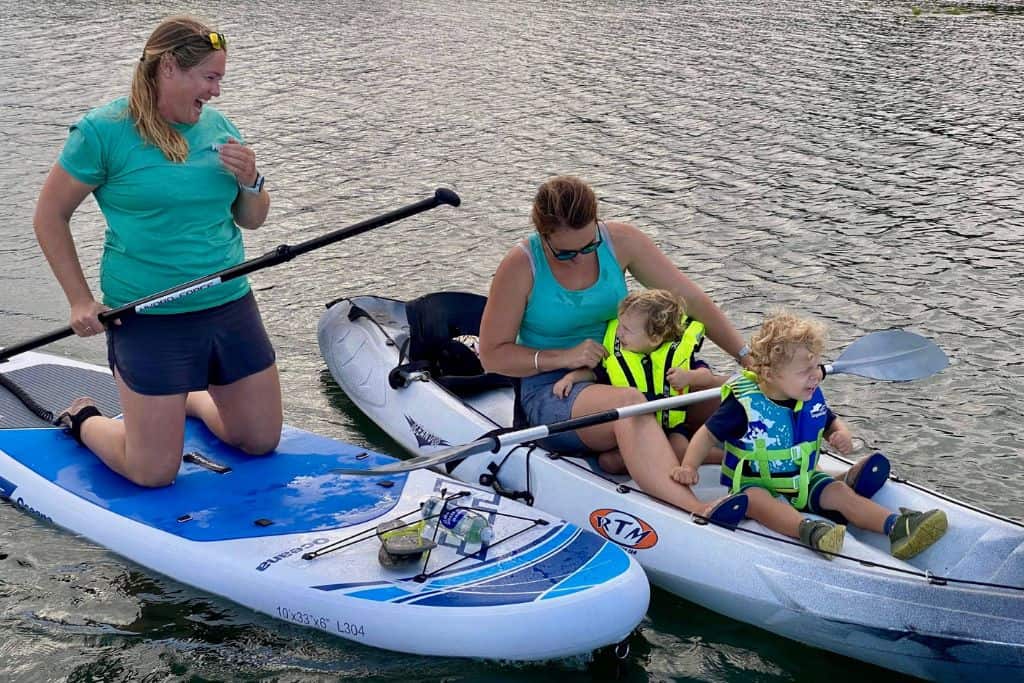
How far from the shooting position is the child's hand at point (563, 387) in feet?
17.0

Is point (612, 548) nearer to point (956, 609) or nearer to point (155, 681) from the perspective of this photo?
point (956, 609)

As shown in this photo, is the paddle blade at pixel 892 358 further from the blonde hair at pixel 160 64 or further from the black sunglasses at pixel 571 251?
the blonde hair at pixel 160 64

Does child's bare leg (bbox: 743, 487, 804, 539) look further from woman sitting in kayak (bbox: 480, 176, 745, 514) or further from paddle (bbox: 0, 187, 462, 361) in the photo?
paddle (bbox: 0, 187, 462, 361)

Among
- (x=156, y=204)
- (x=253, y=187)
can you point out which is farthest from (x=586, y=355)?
(x=156, y=204)

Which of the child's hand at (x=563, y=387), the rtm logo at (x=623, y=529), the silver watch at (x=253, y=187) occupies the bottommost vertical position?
the rtm logo at (x=623, y=529)

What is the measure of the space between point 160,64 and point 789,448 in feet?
9.27

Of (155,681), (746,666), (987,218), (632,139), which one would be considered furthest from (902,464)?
(632,139)

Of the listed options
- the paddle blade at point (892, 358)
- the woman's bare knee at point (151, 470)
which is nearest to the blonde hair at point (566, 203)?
the paddle blade at point (892, 358)

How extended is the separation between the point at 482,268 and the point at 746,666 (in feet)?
17.1

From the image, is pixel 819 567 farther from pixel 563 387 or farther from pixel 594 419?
pixel 563 387

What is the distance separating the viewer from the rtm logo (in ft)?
15.9

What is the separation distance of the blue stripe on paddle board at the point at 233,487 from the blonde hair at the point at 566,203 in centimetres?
134

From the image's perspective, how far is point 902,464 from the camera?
642 cm

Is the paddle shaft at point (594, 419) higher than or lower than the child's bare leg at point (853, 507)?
higher
